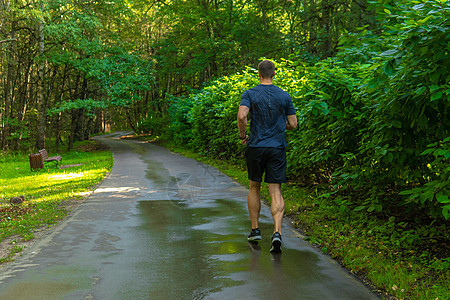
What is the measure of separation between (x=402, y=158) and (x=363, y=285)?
5.49ft

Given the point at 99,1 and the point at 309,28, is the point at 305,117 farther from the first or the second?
the point at 99,1

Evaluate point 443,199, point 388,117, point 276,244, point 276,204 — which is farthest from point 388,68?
point 276,244

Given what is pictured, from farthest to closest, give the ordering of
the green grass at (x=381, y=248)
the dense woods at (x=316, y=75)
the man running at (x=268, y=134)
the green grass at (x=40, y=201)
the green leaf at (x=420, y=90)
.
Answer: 1. the green grass at (x=40, y=201)
2. the man running at (x=268, y=134)
3. the dense woods at (x=316, y=75)
4. the green leaf at (x=420, y=90)
5. the green grass at (x=381, y=248)

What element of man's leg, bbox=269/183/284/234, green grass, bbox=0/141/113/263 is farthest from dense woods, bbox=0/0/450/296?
green grass, bbox=0/141/113/263

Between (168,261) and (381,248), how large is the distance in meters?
2.56

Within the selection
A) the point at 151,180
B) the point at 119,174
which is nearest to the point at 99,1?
the point at 119,174

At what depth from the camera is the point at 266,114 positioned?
4.97 meters

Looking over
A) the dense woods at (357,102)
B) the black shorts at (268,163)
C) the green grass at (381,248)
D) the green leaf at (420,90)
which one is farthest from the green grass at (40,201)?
the green leaf at (420,90)

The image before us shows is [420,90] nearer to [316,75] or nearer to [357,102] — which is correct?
[357,102]

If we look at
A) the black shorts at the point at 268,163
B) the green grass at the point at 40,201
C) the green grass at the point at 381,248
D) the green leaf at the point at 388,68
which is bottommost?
the green grass at the point at 381,248

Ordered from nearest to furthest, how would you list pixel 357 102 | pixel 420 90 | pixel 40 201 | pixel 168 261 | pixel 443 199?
pixel 443 199
pixel 420 90
pixel 168 261
pixel 357 102
pixel 40 201

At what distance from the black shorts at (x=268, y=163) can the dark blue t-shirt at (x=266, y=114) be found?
0.08 metres

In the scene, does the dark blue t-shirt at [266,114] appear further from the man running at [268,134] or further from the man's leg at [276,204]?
the man's leg at [276,204]

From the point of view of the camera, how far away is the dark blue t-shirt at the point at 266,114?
16.3 ft
